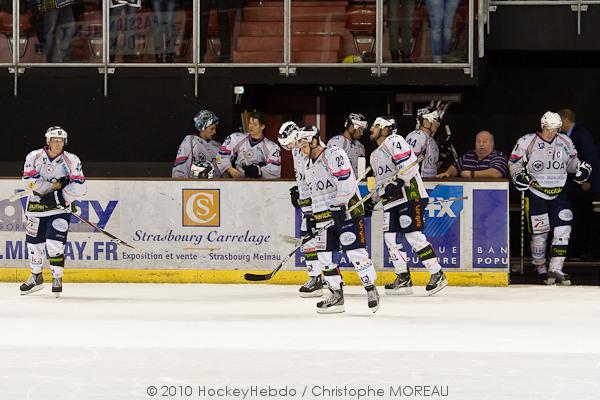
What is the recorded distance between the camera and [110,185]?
44.7 ft

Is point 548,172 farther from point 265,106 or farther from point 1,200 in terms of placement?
point 1,200

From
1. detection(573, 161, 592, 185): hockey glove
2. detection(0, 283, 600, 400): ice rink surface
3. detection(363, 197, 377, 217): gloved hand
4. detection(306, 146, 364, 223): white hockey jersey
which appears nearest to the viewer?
detection(0, 283, 600, 400): ice rink surface

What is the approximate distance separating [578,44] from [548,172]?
2063mm

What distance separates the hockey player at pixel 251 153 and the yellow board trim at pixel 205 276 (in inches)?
39.9

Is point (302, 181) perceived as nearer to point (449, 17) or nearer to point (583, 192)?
point (449, 17)

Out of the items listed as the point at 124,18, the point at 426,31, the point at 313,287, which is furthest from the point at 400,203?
the point at 124,18

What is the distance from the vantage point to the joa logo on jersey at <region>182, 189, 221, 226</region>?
13.6 meters

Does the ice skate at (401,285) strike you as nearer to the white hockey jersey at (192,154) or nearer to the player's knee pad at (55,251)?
the white hockey jersey at (192,154)

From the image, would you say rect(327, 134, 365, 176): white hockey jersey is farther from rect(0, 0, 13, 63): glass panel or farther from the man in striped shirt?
rect(0, 0, 13, 63): glass panel

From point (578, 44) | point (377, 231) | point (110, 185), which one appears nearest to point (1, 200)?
point (110, 185)

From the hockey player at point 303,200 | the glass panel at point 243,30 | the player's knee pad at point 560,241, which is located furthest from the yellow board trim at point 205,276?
the glass panel at point 243,30

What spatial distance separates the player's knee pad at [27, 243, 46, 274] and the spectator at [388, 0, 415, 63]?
425cm

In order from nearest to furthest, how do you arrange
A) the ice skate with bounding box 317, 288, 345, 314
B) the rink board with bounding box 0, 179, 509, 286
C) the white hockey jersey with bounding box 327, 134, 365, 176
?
the ice skate with bounding box 317, 288, 345, 314, the rink board with bounding box 0, 179, 509, 286, the white hockey jersey with bounding box 327, 134, 365, 176

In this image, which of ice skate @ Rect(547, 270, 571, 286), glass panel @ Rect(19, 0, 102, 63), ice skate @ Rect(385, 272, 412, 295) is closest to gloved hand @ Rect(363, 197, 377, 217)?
ice skate @ Rect(385, 272, 412, 295)
